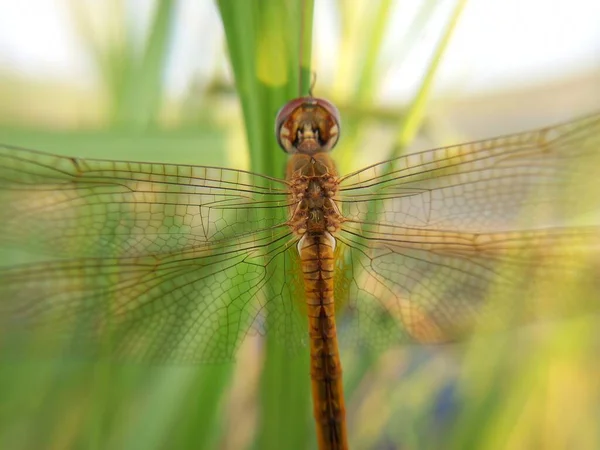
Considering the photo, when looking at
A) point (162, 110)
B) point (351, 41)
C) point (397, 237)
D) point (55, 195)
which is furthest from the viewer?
point (162, 110)

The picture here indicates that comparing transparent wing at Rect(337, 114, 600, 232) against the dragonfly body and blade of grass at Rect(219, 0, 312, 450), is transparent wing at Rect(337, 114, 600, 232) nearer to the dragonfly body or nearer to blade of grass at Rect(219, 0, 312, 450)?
the dragonfly body

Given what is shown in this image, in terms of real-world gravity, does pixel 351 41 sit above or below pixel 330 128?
above

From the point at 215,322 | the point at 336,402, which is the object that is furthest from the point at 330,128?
the point at 336,402

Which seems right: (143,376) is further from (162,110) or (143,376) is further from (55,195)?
(162,110)

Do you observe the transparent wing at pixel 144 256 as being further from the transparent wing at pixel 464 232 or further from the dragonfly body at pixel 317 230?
the transparent wing at pixel 464 232

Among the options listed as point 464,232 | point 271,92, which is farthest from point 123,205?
point 464,232

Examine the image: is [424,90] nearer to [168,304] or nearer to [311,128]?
[311,128]

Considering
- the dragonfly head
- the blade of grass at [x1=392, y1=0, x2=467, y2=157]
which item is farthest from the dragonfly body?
the blade of grass at [x1=392, y1=0, x2=467, y2=157]
